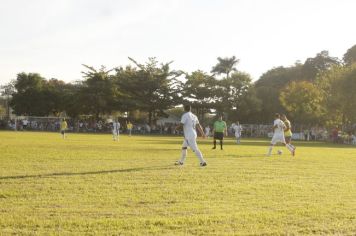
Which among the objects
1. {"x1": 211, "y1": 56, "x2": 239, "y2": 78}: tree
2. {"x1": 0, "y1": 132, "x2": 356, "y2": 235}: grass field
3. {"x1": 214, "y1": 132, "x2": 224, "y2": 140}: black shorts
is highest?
{"x1": 211, "y1": 56, "x2": 239, "y2": 78}: tree

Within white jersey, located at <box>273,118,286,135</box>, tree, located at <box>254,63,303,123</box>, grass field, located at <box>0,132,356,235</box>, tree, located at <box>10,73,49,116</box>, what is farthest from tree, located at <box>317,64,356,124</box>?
tree, located at <box>10,73,49,116</box>

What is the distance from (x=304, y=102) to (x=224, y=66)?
14145mm

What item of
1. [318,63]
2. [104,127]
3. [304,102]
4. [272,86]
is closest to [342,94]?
[304,102]

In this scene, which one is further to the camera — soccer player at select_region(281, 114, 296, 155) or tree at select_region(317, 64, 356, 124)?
tree at select_region(317, 64, 356, 124)

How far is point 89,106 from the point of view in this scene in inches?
2847

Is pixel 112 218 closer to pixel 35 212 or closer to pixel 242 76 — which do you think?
pixel 35 212

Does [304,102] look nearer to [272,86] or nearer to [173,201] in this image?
[272,86]

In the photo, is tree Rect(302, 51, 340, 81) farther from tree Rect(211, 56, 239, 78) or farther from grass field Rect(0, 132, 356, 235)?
grass field Rect(0, 132, 356, 235)

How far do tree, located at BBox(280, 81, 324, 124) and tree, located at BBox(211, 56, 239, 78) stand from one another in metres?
9.79

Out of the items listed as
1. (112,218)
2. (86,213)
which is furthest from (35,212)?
(112,218)

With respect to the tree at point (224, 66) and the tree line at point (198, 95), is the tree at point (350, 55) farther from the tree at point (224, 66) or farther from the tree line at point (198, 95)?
the tree at point (224, 66)

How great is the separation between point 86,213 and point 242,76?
6550 cm

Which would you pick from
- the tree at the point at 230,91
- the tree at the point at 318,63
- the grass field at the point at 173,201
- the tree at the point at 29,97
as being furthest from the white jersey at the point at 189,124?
the tree at the point at 318,63

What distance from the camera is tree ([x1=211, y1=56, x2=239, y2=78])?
253 ft
